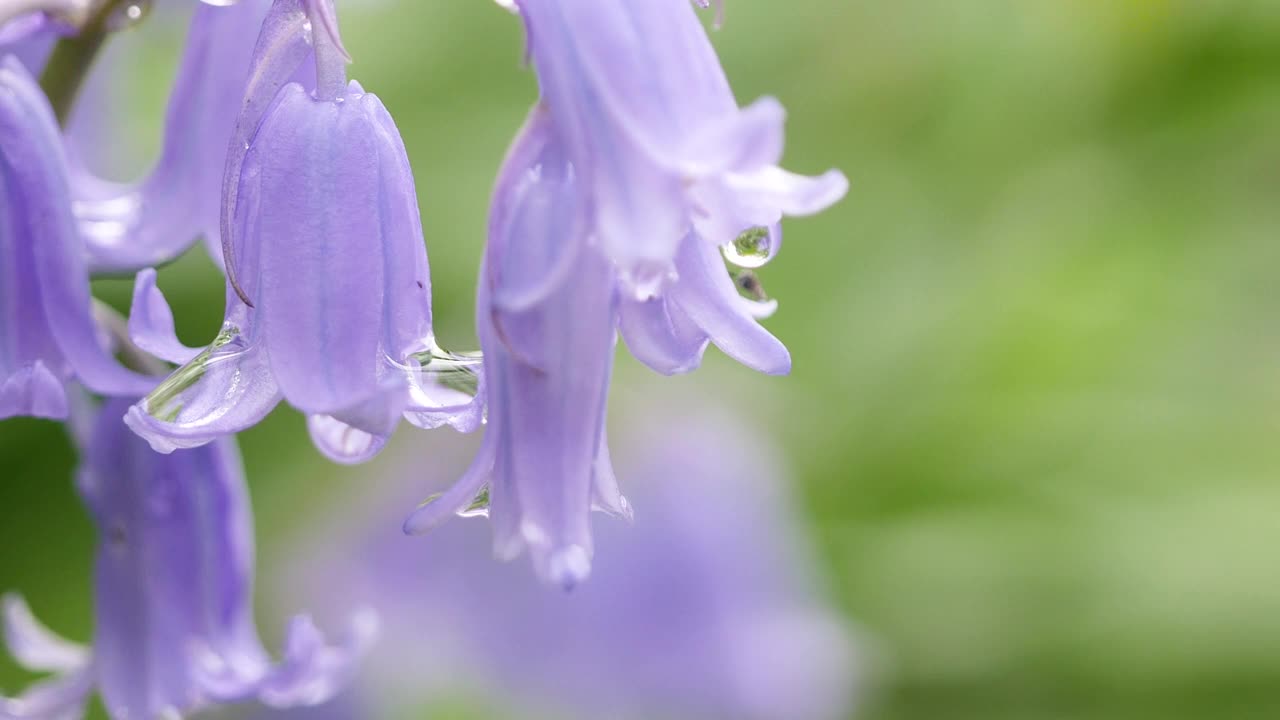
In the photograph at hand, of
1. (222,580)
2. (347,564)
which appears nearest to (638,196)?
(222,580)

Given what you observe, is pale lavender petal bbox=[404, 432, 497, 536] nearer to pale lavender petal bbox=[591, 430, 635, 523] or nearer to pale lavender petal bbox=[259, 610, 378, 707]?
pale lavender petal bbox=[591, 430, 635, 523]

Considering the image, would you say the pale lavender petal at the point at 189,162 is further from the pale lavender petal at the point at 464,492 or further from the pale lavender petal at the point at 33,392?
the pale lavender petal at the point at 464,492

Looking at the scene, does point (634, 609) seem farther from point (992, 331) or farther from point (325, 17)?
point (325, 17)

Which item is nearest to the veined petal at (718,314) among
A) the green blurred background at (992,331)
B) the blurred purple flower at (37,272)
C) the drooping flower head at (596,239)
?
the drooping flower head at (596,239)

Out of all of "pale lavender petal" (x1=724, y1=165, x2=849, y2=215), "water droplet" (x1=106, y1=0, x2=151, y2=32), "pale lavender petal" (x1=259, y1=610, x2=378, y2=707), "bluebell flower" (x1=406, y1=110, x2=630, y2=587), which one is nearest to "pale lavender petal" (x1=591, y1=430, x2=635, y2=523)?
"bluebell flower" (x1=406, y1=110, x2=630, y2=587)

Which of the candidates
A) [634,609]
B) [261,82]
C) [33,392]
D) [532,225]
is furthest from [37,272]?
[634,609]

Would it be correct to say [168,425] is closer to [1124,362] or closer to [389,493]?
[389,493]
